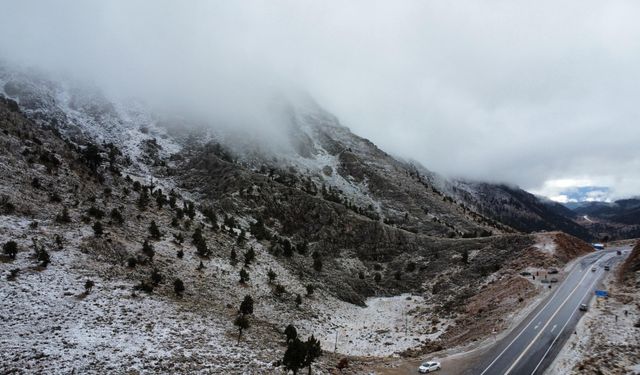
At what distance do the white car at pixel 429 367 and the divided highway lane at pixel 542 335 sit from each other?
2562 millimetres

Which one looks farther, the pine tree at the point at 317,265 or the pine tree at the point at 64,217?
the pine tree at the point at 317,265

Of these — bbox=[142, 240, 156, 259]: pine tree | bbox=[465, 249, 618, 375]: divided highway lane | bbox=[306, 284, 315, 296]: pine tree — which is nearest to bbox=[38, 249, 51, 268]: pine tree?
bbox=[142, 240, 156, 259]: pine tree

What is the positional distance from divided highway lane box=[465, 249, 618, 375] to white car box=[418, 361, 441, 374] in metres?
2.56

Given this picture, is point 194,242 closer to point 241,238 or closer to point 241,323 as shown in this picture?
point 241,238

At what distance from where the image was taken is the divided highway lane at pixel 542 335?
30.9m

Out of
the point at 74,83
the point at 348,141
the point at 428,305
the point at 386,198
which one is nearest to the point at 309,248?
the point at 428,305

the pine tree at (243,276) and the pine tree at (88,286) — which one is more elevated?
the pine tree at (88,286)

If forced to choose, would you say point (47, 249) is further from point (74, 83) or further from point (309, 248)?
point (74, 83)

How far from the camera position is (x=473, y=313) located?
46.9 meters

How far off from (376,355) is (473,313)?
15365mm

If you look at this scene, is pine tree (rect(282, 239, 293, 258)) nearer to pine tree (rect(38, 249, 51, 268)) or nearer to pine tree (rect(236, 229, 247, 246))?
pine tree (rect(236, 229, 247, 246))

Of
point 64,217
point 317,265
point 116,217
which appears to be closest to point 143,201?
point 116,217

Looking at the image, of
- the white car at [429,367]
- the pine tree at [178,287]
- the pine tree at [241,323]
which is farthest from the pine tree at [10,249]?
the white car at [429,367]

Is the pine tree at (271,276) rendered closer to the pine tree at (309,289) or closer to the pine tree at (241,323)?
the pine tree at (309,289)
